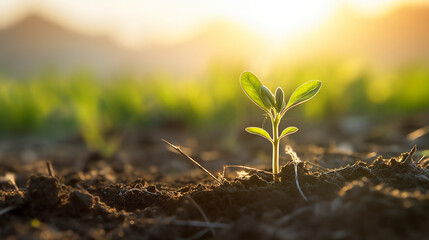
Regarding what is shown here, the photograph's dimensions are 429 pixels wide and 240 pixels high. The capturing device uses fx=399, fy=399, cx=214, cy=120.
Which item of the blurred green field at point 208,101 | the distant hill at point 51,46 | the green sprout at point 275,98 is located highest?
the green sprout at point 275,98

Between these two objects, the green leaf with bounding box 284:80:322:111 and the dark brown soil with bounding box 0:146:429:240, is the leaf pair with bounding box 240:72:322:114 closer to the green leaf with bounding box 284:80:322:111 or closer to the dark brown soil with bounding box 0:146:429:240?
the green leaf with bounding box 284:80:322:111

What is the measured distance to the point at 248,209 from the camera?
104 cm

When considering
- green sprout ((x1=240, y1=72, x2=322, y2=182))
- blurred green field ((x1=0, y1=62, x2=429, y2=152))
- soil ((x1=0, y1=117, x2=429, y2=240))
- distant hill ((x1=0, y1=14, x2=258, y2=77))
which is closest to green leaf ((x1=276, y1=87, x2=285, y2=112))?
green sprout ((x1=240, y1=72, x2=322, y2=182))

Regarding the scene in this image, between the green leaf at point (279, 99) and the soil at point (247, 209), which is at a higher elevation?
the green leaf at point (279, 99)

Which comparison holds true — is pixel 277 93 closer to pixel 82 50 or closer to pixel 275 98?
pixel 275 98

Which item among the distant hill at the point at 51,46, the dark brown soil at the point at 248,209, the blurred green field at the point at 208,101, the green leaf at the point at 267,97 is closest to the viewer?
the dark brown soil at the point at 248,209

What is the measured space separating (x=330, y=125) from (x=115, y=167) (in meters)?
2.28

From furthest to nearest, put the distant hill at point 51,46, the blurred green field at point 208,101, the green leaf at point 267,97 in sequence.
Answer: the distant hill at point 51,46
the blurred green field at point 208,101
the green leaf at point 267,97

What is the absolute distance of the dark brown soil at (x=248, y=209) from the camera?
0.84 metres

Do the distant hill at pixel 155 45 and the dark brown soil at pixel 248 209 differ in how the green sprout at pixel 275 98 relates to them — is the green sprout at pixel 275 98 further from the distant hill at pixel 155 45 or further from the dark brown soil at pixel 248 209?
the distant hill at pixel 155 45

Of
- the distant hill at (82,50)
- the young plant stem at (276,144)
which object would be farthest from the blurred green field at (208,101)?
the distant hill at (82,50)

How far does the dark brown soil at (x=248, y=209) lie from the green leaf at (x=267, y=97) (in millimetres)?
199

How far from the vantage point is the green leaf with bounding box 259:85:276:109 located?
1095mm

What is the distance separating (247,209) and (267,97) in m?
0.31
